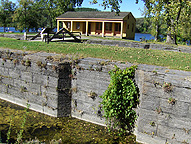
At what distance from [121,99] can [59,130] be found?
7.37ft

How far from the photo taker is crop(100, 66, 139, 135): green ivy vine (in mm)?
6641

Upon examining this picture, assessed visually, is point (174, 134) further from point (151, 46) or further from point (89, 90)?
point (151, 46)

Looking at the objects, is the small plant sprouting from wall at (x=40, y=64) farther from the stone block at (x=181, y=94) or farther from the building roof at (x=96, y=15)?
the building roof at (x=96, y=15)

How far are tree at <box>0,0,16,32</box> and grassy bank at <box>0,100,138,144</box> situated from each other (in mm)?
47595

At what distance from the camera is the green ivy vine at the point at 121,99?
21.8 feet

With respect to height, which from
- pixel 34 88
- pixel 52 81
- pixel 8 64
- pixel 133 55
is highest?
pixel 133 55

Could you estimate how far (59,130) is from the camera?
7.11 metres

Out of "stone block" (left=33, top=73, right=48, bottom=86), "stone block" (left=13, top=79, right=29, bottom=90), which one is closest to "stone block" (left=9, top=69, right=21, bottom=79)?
"stone block" (left=13, top=79, right=29, bottom=90)

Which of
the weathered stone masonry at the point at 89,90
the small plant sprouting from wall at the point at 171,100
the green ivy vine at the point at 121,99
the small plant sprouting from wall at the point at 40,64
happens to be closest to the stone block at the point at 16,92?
the weathered stone masonry at the point at 89,90

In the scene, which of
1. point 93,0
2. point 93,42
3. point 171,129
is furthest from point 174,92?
point 93,0

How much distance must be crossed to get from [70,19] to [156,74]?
3498cm

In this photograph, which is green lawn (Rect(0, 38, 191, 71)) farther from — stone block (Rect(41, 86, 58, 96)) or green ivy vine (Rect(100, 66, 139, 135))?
stone block (Rect(41, 86, 58, 96))

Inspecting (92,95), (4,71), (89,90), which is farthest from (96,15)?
(92,95)

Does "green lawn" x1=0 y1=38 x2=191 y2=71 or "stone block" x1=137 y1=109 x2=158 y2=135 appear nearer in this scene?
"stone block" x1=137 y1=109 x2=158 y2=135
